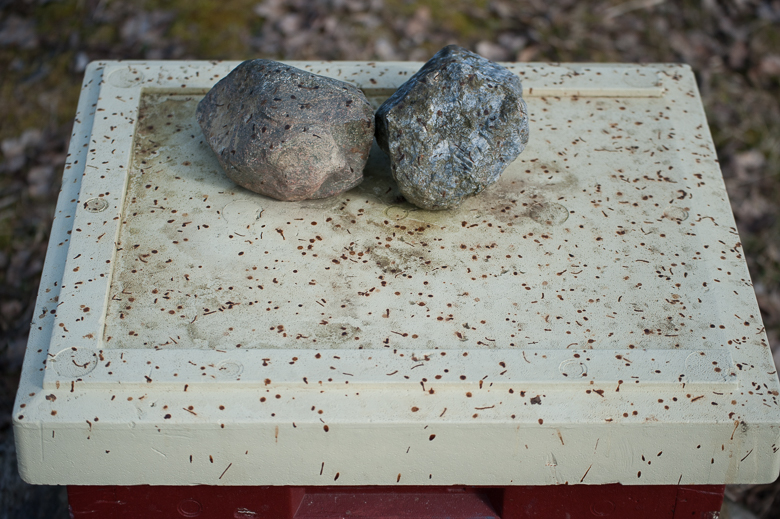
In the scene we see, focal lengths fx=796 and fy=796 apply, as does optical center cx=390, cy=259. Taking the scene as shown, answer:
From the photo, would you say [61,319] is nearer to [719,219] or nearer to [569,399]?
[569,399]

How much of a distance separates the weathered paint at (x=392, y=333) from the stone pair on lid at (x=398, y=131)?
0.11 meters

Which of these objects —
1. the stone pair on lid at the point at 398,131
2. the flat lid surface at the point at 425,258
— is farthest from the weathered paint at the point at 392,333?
the stone pair on lid at the point at 398,131

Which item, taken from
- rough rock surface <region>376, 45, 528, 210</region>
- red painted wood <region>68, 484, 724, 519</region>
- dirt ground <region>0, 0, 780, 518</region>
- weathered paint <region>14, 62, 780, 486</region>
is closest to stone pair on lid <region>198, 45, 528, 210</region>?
rough rock surface <region>376, 45, 528, 210</region>

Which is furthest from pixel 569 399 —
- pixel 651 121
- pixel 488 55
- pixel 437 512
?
pixel 488 55

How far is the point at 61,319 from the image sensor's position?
4.93ft

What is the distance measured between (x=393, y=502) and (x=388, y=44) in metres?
2.16

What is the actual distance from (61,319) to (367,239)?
629mm

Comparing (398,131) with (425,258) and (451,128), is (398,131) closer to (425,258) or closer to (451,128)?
(451,128)

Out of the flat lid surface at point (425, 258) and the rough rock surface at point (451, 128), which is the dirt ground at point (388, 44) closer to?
the flat lid surface at point (425, 258)

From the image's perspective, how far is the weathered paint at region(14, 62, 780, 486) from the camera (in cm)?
141

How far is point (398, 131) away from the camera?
167cm

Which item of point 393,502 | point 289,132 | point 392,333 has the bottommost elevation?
point 393,502

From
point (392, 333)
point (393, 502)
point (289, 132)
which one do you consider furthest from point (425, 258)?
point (393, 502)

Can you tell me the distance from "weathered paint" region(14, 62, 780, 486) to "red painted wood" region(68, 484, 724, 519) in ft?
0.37
